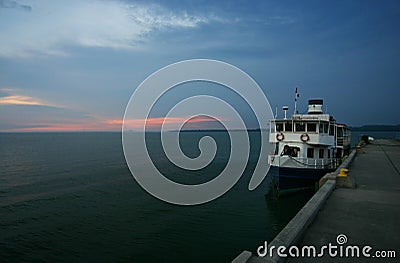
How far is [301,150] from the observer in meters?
22.5

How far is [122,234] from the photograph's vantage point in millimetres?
14930

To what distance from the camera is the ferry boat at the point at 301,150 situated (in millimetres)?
21328

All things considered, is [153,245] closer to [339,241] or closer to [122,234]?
[122,234]

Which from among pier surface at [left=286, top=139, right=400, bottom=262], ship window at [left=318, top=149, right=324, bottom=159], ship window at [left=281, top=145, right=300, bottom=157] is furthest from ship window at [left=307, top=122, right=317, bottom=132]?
pier surface at [left=286, top=139, right=400, bottom=262]

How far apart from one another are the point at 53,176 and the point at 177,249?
25.4m

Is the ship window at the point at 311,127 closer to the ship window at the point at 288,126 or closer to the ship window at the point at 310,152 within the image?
the ship window at the point at 288,126

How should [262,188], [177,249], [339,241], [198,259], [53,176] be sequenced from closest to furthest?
[339,241]
[198,259]
[177,249]
[262,188]
[53,176]

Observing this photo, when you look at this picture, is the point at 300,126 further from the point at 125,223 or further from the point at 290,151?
the point at 125,223

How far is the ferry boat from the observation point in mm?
21328

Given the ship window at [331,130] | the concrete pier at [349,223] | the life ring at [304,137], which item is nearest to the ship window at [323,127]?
the ship window at [331,130]

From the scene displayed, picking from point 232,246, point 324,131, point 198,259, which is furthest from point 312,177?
point 198,259

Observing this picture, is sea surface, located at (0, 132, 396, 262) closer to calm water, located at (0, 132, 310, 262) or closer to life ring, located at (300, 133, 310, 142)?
calm water, located at (0, 132, 310, 262)

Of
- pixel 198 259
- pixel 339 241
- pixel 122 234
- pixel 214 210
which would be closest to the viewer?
pixel 339 241

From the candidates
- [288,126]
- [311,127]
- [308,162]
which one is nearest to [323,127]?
[311,127]
